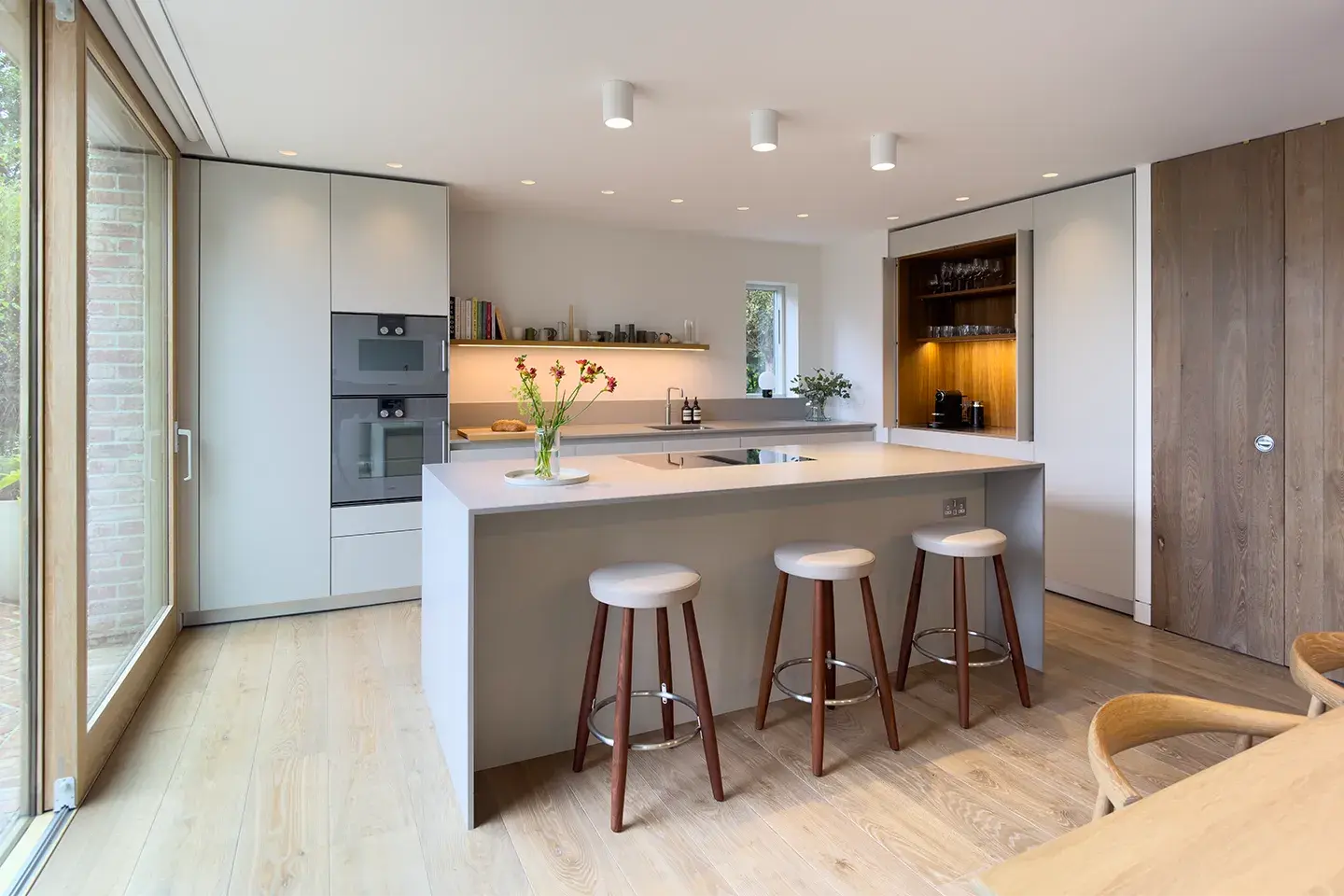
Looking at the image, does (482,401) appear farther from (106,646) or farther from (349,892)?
(349,892)

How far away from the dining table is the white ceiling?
2.11 metres

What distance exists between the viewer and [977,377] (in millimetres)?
5586

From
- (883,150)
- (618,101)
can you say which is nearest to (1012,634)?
(883,150)

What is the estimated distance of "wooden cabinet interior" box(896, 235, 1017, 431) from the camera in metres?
5.29

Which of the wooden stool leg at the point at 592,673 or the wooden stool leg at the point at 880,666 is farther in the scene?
the wooden stool leg at the point at 880,666

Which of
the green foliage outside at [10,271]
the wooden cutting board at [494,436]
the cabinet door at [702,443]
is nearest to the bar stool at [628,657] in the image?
the green foliage outside at [10,271]

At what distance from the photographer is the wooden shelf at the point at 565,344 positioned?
4.90 metres

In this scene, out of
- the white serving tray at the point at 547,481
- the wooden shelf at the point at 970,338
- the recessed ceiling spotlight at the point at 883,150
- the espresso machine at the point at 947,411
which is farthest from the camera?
the espresso machine at the point at 947,411

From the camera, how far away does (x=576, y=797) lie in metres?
2.30

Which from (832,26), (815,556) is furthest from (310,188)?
(815,556)

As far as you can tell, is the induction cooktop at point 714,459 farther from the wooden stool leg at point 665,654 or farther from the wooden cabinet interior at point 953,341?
the wooden cabinet interior at point 953,341

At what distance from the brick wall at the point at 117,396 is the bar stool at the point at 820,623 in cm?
221

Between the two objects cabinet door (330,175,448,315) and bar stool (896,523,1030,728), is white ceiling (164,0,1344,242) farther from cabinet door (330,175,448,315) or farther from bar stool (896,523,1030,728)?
bar stool (896,523,1030,728)

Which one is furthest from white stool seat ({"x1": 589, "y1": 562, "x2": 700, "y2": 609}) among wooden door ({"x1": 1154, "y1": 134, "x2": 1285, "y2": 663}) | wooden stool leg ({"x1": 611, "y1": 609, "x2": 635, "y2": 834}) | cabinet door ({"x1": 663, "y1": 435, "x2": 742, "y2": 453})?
wooden door ({"x1": 1154, "y1": 134, "x2": 1285, "y2": 663})
